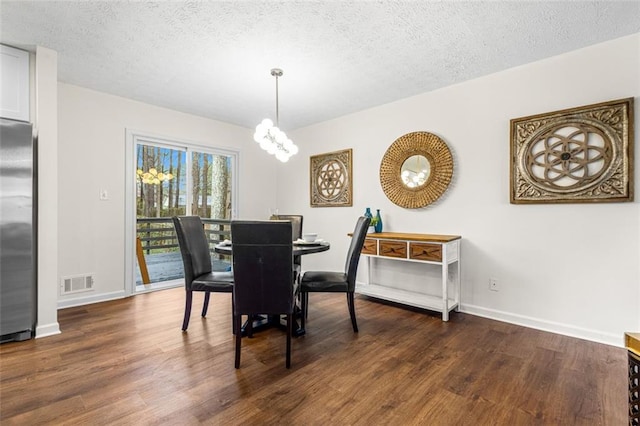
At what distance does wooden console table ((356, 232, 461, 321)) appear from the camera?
2.94 meters

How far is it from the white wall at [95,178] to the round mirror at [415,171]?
315 centimetres

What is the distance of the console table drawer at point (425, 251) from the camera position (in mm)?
2949

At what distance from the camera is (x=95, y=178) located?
11.5 ft

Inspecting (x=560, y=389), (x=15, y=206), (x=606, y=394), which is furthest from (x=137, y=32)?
(x=606, y=394)

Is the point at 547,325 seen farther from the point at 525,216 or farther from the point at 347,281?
the point at 347,281

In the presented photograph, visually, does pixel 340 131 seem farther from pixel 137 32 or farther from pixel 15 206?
pixel 15 206

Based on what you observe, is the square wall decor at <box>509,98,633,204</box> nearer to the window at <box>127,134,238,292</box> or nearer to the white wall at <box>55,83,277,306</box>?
the window at <box>127,134,238,292</box>

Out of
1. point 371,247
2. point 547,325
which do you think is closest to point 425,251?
point 371,247

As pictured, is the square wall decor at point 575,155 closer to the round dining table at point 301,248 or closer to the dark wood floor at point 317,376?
the dark wood floor at point 317,376

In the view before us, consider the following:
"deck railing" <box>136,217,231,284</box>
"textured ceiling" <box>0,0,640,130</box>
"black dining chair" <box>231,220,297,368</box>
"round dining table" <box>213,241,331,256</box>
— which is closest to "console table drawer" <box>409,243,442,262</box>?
"round dining table" <box>213,241,331,256</box>

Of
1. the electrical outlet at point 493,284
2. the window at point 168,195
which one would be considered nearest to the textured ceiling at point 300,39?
the window at point 168,195

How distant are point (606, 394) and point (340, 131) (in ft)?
12.2

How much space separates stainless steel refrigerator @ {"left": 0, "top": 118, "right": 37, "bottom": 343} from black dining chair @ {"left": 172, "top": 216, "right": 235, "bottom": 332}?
3.75 feet

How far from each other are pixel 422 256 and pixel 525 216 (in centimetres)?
101
